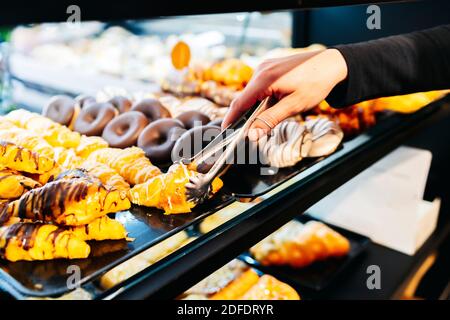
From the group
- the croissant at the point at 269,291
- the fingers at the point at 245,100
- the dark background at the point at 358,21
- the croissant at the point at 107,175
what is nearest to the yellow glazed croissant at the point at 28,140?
the croissant at the point at 107,175

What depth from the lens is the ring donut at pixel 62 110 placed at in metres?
1.54

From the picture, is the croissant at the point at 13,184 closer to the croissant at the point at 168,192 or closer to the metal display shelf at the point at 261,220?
the croissant at the point at 168,192

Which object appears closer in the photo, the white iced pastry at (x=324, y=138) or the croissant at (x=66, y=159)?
the croissant at (x=66, y=159)

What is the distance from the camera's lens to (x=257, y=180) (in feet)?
4.15

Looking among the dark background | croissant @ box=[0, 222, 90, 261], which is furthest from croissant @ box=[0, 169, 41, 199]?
the dark background

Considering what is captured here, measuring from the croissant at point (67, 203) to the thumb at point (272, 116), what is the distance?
0.34 m

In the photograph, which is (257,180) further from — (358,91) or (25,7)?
(25,7)

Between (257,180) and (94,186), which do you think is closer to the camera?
(94,186)

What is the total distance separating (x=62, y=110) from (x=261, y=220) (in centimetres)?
89

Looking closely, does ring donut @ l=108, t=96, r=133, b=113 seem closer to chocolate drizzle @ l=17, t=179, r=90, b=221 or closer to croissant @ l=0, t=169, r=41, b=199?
croissant @ l=0, t=169, r=41, b=199

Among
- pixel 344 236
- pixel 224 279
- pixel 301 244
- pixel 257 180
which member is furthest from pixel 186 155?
pixel 344 236

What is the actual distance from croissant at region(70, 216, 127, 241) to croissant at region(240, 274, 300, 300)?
64 cm

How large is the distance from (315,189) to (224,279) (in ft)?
1.62

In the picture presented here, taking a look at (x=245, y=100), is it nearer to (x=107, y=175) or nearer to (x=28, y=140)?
(x=107, y=175)
